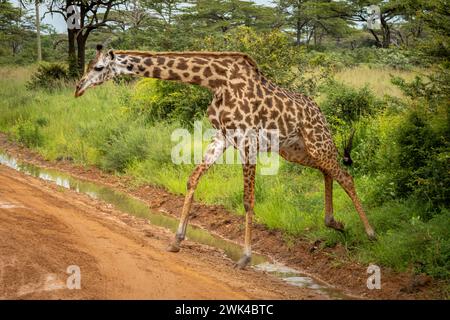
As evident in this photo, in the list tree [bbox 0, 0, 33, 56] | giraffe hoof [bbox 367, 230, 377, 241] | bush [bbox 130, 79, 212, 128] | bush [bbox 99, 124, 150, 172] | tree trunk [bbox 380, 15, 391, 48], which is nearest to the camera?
giraffe hoof [bbox 367, 230, 377, 241]

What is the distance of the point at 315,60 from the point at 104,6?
15.3m

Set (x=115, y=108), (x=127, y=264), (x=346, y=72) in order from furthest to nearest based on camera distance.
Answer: (x=346, y=72)
(x=115, y=108)
(x=127, y=264)

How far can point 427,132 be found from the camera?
8711mm

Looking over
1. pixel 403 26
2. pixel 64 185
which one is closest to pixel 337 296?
pixel 64 185

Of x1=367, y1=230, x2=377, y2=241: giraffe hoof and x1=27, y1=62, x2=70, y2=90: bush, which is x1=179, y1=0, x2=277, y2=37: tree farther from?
x1=367, y1=230, x2=377, y2=241: giraffe hoof

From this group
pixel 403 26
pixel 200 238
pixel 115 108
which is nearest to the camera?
pixel 200 238

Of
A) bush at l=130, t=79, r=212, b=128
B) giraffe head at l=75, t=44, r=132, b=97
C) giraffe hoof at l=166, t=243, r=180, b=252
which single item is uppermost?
giraffe head at l=75, t=44, r=132, b=97

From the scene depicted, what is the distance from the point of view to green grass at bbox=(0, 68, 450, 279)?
25.4 ft

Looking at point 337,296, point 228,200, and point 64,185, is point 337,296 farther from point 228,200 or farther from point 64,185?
point 64,185

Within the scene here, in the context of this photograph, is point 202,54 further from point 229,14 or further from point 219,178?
point 229,14

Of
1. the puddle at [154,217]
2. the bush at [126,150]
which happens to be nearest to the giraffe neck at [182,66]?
the puddle at [154,217]

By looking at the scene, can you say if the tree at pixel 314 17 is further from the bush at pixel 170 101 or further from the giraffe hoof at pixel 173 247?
the giraffe hoof at pixel 173 247

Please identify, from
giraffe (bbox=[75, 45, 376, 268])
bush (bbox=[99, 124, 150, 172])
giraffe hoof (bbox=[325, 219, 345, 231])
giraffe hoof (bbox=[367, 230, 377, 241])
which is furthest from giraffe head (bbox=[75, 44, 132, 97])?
bush (bbox=[99, 124, 150, 172])

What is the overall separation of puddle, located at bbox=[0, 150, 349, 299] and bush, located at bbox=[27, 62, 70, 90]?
24.4 feet
